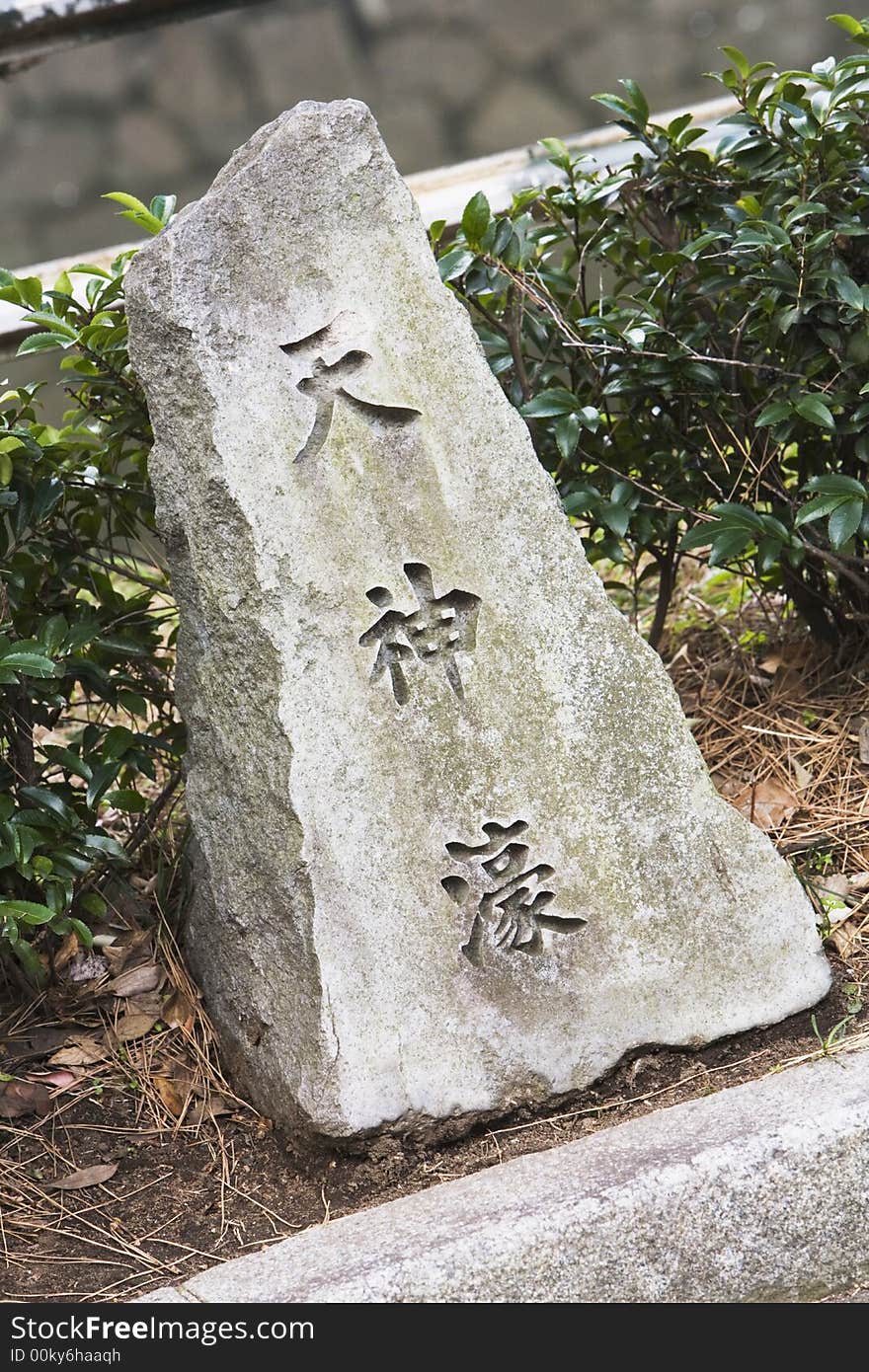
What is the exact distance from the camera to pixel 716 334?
3037 millimetres

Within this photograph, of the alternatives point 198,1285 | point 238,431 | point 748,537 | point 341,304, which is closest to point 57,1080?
point 198,1285

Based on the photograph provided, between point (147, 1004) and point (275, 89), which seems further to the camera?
point (275, 89)

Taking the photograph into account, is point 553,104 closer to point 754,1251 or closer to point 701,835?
point 701,835

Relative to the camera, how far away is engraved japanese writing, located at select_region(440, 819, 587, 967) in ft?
7.50

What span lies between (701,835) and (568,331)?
1.15m

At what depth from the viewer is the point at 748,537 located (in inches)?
109

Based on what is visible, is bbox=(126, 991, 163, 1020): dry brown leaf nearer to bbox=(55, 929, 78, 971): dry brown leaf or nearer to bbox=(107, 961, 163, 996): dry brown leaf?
bbox=(107, 961, 163, 996): dry brown leaf

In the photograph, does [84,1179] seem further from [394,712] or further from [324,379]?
[324,379]

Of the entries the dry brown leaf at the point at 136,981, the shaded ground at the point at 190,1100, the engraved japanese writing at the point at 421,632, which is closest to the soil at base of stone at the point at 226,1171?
the shaded ground at the point at 190,1100

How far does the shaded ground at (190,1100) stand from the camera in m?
2.21

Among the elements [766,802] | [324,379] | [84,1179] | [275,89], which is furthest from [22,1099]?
[275,89]

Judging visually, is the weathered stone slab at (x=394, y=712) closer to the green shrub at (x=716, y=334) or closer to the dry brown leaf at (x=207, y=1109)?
the dry brown leaf at (x=207, y=1109)

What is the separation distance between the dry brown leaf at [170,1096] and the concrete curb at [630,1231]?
50 centimetres

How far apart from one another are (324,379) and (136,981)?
1227mm
